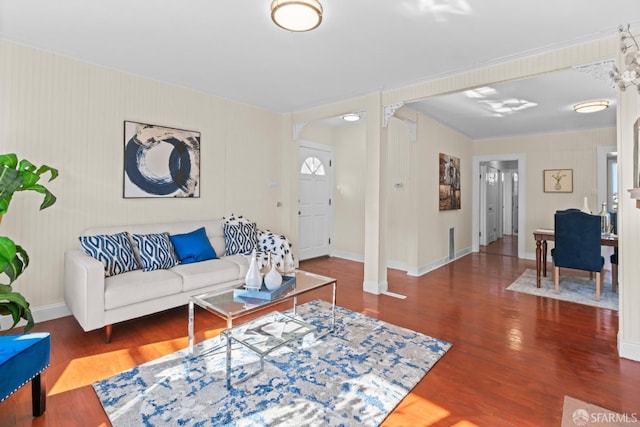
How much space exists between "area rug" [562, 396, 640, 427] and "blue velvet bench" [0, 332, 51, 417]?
9.17ft

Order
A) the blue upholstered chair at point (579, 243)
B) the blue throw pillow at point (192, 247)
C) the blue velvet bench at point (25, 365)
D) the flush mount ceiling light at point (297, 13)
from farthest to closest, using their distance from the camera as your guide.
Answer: the blue upholstered chair at point (579, 243) → the blue throw pillow at point (192, 247) → the flush mount ceiling light at point (297, 13) → the blue velvet bench at point (25, 365)

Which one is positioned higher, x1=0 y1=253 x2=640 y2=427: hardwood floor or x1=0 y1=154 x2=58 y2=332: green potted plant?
x1=0 y1=154 x2=58 y2=332: green potted plant

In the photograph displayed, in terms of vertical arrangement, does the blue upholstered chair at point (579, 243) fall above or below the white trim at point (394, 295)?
above

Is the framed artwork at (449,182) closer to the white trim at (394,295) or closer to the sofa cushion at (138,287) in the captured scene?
the white trim at (394,295)

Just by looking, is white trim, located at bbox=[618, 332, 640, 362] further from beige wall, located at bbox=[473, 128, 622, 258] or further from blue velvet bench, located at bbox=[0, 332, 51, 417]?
beige wall, located at bbox=[473, 128, 622, 258]

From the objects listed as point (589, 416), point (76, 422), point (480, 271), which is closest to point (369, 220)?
point (480, 271)

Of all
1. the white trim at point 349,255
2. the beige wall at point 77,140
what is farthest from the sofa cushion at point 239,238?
the white trim at point 349,255

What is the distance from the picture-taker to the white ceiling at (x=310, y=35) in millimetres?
2281

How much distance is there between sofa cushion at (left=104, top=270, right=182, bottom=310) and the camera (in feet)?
8.54

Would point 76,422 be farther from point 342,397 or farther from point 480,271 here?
point 480,271

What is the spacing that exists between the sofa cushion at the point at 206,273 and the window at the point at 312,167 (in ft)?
9.08

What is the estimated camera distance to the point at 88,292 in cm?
248

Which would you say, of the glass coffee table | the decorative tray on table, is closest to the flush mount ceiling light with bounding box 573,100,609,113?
the glass coffee table

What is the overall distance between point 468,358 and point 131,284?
9.10 ft
